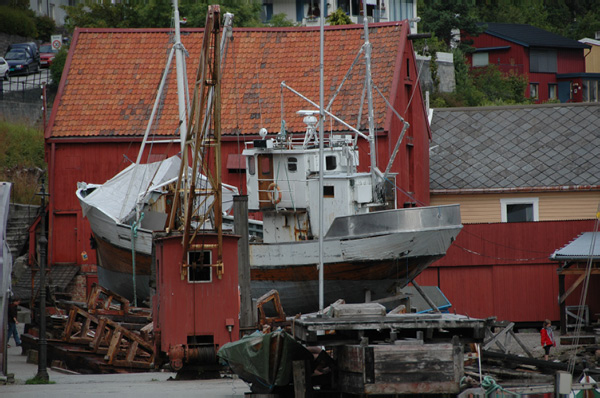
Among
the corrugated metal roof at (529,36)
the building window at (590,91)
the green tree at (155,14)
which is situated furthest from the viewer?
the building window at (590,91)

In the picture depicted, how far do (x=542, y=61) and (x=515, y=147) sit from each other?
2839 cm

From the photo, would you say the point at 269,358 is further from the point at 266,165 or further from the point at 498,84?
the point at 498,84

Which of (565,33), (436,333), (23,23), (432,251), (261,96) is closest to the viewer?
(436,333)

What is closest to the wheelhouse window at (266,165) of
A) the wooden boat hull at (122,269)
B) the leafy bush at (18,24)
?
the wooden boat hull at (122,269)

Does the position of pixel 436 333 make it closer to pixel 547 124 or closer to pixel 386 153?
pixel 386 153

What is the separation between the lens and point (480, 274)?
31422 millimetres

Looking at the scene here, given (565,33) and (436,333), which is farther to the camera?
(565,33)

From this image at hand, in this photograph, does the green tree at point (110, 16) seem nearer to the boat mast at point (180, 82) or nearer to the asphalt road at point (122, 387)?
the boat mast at point (180, 82)

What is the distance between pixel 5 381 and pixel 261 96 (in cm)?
1692

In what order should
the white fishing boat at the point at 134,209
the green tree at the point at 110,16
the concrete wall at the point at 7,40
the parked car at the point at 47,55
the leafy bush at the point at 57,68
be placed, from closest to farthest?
the white fishing boat at the point at 134,209, the leafy bush at the point at 57,68, the green tree at the point at 110,16, the parked car at the point at 47,55, the concrete wall at the point at 7,40

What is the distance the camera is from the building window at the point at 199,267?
21.5 metres

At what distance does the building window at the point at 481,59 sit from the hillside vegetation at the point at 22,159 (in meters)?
31.1

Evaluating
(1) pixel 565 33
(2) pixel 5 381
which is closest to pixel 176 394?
(2) pixel 5 381

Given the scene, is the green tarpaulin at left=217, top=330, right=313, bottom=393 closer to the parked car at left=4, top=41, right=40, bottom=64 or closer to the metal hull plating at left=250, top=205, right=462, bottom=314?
the metal hull plating at left=250, top=205, right=462, bottom=314
